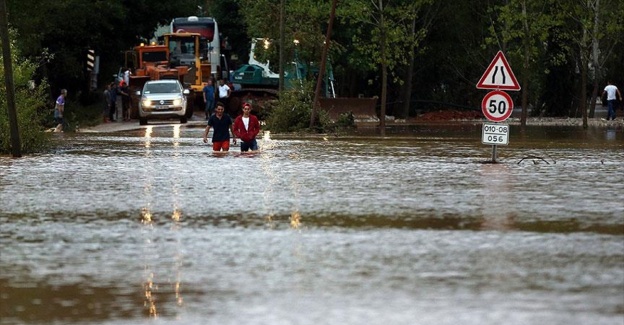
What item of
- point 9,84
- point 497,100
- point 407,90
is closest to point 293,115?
point 9,84

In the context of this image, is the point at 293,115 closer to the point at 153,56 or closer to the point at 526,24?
the point at 526,24

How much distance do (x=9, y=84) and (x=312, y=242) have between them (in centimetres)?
1832

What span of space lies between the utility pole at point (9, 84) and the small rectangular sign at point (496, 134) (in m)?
9.77

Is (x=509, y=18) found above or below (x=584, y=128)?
above

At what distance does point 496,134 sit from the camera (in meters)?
29.0

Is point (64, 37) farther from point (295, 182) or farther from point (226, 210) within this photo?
point (226, 210)

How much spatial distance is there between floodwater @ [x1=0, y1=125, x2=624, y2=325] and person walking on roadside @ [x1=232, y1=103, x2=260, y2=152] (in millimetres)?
2548

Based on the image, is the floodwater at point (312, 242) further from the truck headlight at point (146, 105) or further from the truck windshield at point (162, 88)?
the truck windshield at point (162, 88)

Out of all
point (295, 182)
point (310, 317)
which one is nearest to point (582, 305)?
point (310, 317)

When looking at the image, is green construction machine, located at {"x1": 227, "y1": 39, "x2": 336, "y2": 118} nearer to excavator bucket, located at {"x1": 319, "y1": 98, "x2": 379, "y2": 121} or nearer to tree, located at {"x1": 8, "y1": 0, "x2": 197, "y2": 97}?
excavator bucket, located at {"x1": 319, "y1": 98, "x2": 379, "y2": 121}

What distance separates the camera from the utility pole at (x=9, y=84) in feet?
105

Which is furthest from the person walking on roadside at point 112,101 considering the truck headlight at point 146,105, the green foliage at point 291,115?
the green foliage at point 291,115

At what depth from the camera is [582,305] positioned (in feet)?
36.2

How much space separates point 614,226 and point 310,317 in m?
7.08
